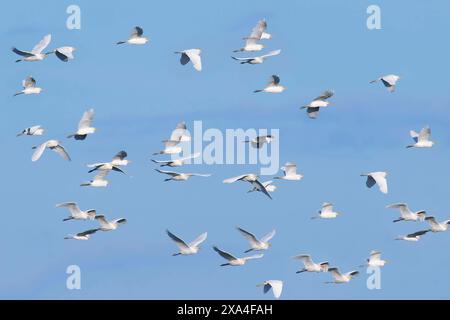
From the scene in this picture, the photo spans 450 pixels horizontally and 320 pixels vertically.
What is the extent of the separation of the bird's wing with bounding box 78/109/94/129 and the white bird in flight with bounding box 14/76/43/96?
2.99m

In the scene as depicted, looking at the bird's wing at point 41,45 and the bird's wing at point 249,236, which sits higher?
the bird's wing at point 41,45

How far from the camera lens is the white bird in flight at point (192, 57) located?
76.1m

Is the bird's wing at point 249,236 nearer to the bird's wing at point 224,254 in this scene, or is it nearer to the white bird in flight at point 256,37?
the bird's wing at point 224,254

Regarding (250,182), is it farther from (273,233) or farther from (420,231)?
(420,231)

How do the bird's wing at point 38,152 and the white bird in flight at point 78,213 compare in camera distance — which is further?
the white bird in flight at point 78,213

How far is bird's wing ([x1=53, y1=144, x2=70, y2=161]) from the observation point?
77.8m

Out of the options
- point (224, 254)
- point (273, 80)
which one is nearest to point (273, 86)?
point (273, 80)

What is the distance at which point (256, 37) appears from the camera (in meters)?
80.7

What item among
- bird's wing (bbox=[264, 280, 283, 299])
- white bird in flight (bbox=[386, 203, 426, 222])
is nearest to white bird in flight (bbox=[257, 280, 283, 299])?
bird's wing (bbox=[264, 280, 283, 299])

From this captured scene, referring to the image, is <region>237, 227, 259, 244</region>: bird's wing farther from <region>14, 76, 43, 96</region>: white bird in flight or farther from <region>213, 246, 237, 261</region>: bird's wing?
<region>14, 76, 43, 96</region>: white bird in flight

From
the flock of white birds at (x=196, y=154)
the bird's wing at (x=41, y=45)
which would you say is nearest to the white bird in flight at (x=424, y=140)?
the flock of white birds at (x=196, y=154)

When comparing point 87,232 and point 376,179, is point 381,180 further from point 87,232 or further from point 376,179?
point 87,232

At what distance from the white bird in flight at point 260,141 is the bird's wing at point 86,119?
6615mm

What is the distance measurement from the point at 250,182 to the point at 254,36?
725cm
